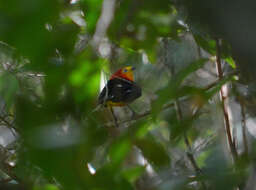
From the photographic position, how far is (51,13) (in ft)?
2.73

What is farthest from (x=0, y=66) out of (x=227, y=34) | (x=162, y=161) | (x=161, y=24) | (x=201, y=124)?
(x=201, y=124)

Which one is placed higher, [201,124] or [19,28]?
[19,28]

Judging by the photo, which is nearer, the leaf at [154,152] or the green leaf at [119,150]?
the green leaf at [119,150]

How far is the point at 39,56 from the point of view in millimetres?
833

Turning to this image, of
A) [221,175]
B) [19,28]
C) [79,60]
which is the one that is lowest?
[221,175]

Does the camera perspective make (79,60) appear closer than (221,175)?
Yes

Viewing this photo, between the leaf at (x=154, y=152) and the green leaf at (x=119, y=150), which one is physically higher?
the green leaf at (x=119, y=150)

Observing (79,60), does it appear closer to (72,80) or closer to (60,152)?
(72,80)

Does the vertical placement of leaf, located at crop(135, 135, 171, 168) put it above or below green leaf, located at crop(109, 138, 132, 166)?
below

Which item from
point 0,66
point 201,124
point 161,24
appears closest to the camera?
point 161,24

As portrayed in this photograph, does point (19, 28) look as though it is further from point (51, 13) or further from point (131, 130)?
point (131, 130)

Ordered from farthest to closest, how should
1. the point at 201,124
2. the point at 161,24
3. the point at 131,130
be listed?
the point at 201,124 → the point at 161,24 → the point at 131,130

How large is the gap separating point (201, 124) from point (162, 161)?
12.8 ft

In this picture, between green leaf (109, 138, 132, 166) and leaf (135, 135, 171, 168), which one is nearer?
green leaf (109, 138, 132, 166)
